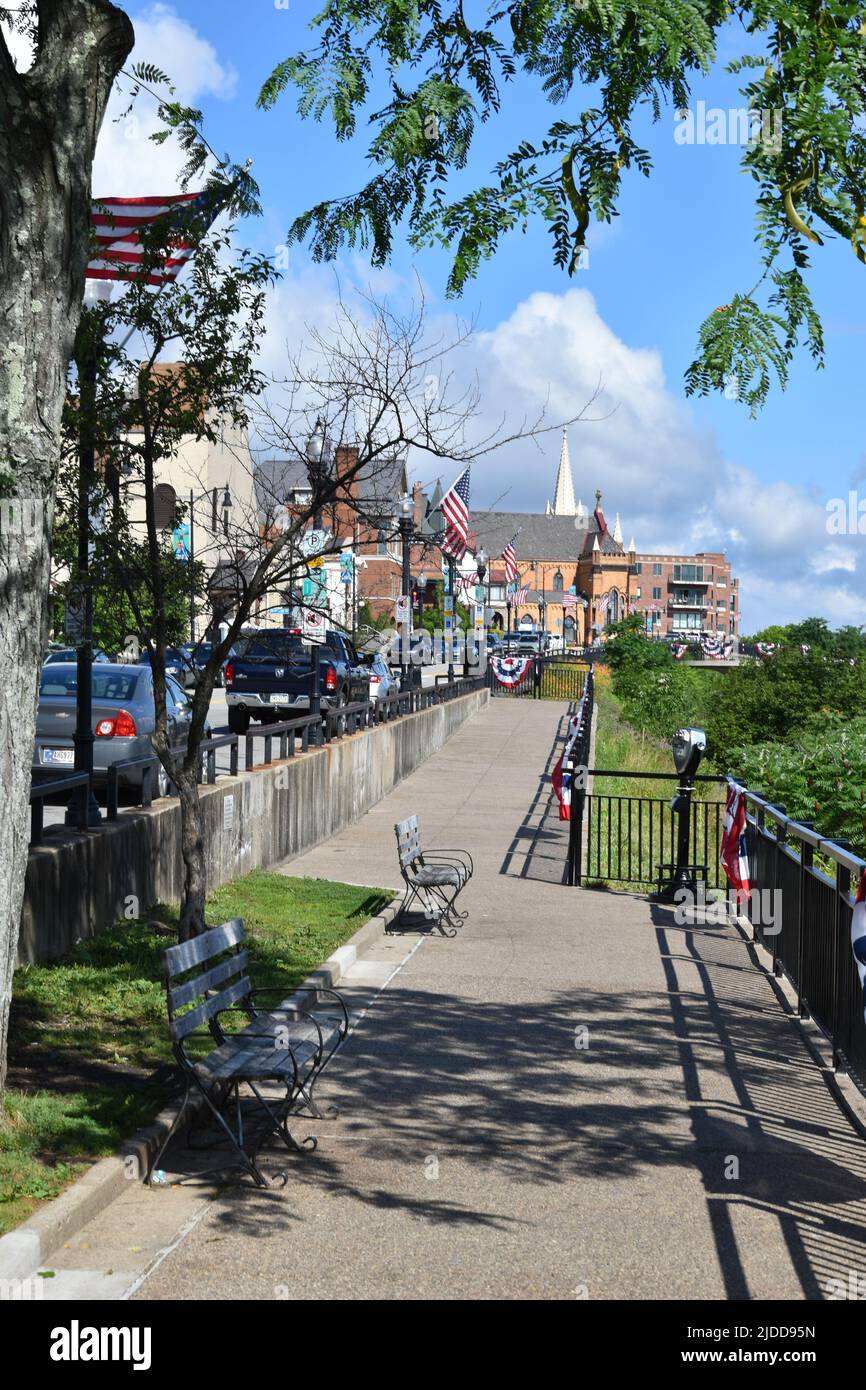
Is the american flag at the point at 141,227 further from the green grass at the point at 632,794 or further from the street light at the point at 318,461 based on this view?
the green grass at the point at 632,794

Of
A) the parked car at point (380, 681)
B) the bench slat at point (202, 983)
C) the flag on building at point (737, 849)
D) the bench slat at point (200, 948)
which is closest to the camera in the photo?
the bench slat at point (202, 983)

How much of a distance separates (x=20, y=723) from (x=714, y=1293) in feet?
11.7

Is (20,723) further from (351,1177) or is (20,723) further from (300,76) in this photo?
(300,76)

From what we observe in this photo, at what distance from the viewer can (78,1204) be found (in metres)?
5.88

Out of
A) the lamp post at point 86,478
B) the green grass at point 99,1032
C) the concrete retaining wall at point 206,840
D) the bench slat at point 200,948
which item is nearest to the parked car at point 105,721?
the concrete retaining wall at point 206,840

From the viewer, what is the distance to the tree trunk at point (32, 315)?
6270mm

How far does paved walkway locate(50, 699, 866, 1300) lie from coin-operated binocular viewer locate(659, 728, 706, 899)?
109 inches

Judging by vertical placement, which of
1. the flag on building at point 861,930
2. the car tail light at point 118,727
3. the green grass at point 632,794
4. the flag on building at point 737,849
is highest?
the car tail light at point 118,727

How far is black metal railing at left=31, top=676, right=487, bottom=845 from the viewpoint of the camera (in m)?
10.1

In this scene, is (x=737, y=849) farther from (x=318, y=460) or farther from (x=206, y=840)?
(x=318, y=460)

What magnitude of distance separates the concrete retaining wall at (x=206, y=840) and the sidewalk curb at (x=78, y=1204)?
8.97ft

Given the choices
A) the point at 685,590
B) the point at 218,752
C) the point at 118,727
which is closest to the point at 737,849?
the point at 118,727

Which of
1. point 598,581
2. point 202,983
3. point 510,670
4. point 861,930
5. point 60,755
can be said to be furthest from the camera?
point 598,581

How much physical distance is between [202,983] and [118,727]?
9.10m
